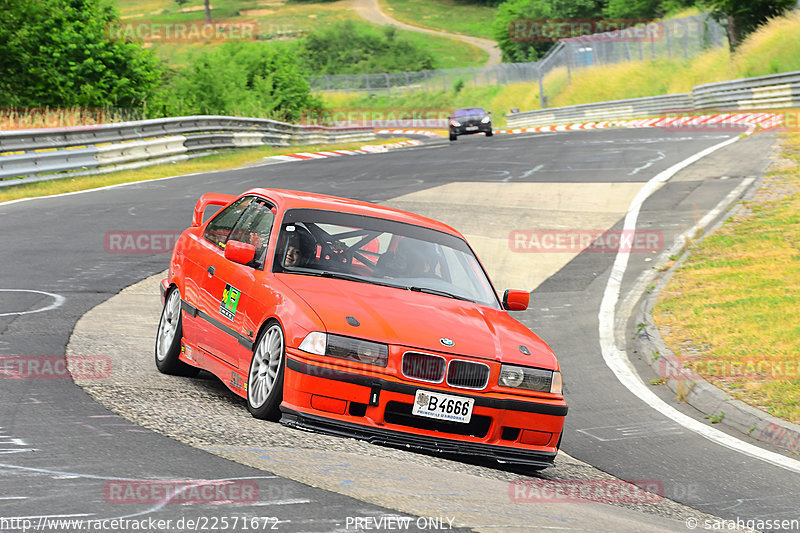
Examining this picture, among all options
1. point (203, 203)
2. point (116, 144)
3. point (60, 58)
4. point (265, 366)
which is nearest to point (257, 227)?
point (203, 203)

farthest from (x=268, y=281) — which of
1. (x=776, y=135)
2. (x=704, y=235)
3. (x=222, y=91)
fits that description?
(x=222, y=91)

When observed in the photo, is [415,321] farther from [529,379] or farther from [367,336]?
[529,379]

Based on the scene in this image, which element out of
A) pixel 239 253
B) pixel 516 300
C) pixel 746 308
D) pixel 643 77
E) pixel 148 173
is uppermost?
pixel 643 77

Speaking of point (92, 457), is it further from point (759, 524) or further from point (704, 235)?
point (704, 235)

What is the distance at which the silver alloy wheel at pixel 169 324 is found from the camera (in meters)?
8.18

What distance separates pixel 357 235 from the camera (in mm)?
7781

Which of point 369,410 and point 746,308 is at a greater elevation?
point 369,410

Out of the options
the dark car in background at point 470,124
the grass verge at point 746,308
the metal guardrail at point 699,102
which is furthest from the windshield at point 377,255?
the dark car in background at point 470,124

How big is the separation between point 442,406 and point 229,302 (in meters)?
1.94

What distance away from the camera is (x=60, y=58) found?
31109 mm

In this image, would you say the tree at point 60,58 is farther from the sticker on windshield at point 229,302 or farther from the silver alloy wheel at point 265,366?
the silver alloy wheel at point 265,366

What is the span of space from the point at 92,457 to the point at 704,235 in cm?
1304

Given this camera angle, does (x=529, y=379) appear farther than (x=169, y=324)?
No

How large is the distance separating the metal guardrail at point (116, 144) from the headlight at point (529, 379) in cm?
1584
